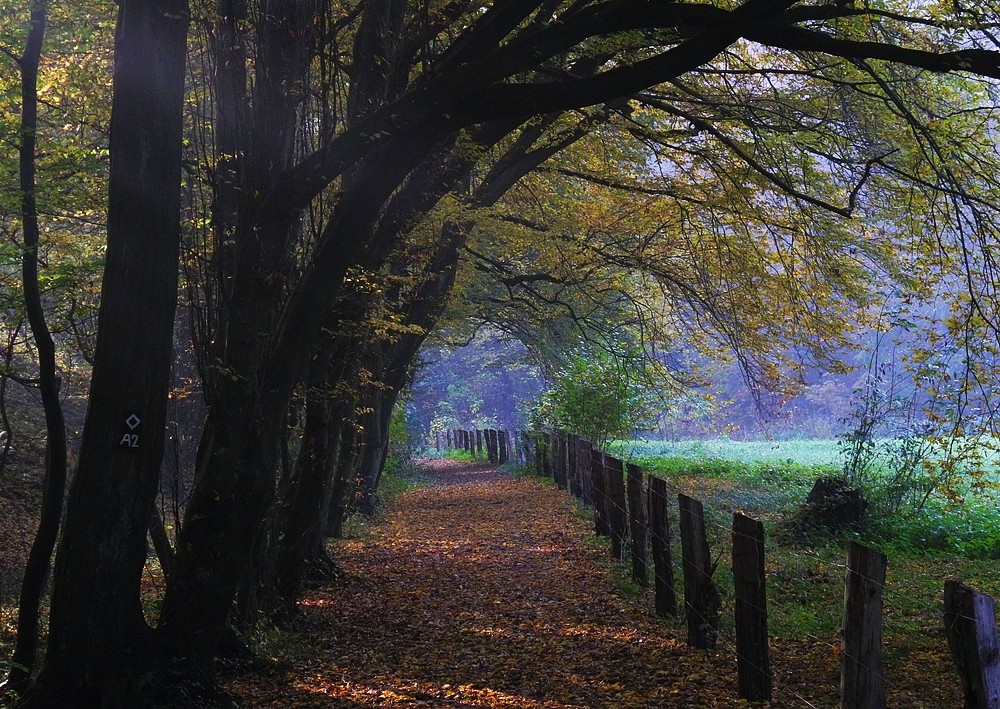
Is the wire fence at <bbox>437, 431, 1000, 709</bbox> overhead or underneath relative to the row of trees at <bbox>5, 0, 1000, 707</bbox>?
underneath

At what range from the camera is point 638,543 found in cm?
1038

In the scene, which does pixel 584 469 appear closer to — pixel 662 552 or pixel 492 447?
pixel 662 552

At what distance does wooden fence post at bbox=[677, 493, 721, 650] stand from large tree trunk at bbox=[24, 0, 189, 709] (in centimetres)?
406

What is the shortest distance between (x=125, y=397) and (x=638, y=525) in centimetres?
625

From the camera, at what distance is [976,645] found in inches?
151

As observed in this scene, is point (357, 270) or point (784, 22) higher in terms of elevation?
point (784, 22)

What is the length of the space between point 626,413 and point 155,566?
480 inches

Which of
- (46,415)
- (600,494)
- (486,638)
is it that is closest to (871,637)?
(486,638)

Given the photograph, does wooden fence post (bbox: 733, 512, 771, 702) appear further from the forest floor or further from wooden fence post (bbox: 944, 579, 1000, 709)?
wooden fence post (bbox: 944, 579, 1000, 709)

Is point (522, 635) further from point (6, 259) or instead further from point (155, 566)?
point (155, 566)

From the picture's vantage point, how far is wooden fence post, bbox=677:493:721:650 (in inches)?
295

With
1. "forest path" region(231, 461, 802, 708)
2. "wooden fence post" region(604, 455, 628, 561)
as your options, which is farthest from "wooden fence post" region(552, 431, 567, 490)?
"wooden fence post" region(604, 455, 628, 561)

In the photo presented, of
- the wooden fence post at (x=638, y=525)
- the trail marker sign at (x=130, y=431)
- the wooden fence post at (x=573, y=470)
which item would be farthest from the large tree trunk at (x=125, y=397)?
the wooden fence post at (x=573, y=470)

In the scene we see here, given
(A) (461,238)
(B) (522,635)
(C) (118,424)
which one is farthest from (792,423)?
(C) (118,424)
